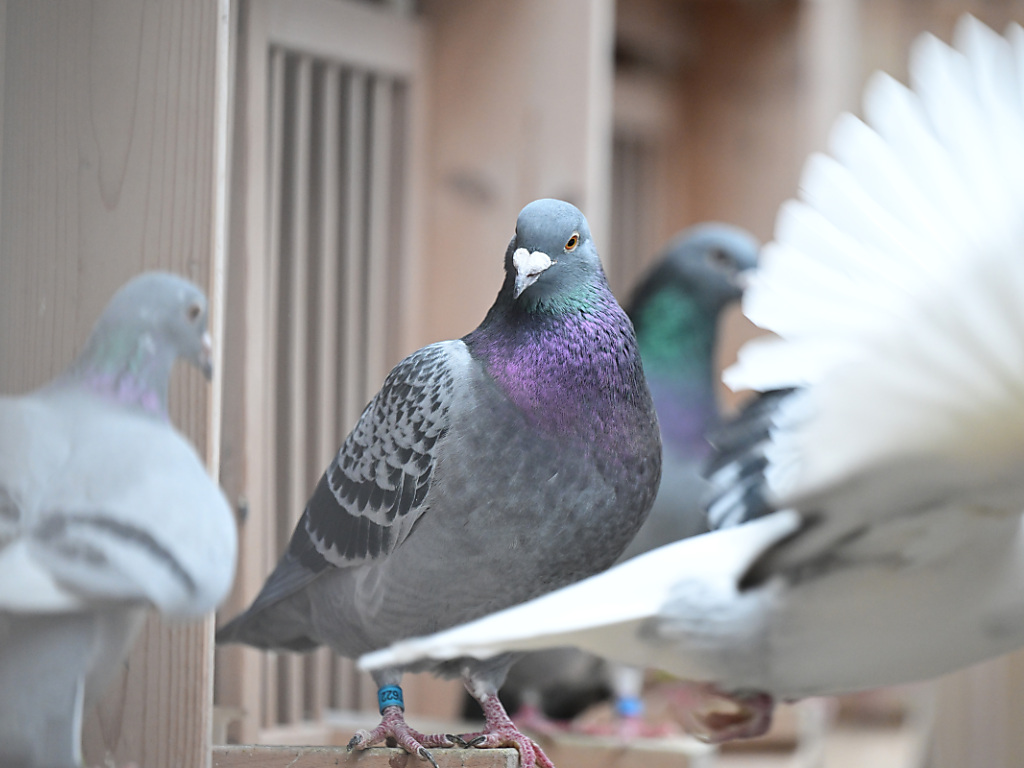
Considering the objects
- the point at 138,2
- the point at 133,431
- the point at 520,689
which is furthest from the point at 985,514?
the point at 520,689

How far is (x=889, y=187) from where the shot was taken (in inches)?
25.7

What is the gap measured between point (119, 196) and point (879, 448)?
19.4 inches

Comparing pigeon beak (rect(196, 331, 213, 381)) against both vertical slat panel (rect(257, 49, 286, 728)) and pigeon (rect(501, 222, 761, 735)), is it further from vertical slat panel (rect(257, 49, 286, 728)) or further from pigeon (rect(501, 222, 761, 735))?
pigeon (rect(501, 222, 761, 735))

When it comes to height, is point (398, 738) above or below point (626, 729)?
above

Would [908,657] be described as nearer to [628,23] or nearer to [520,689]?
[520,689]

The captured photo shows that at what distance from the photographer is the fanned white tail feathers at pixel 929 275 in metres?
0.58

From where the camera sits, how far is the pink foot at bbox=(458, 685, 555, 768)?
0.86m

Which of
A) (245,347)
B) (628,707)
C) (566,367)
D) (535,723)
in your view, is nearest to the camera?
(566,367)

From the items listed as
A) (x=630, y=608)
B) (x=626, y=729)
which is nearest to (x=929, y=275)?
(x=630, y=608)

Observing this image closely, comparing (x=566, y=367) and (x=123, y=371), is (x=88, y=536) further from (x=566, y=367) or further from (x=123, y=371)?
(x=566, y=367)

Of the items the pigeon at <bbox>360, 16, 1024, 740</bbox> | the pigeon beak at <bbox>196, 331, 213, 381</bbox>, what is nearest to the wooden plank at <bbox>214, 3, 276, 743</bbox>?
the pigeon beak at <bbox>196, 331, 213, 381</bbox>

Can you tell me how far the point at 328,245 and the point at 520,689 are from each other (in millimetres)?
776

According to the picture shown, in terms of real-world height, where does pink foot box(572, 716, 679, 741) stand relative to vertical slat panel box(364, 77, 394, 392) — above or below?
below

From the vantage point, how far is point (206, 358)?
693 mm
